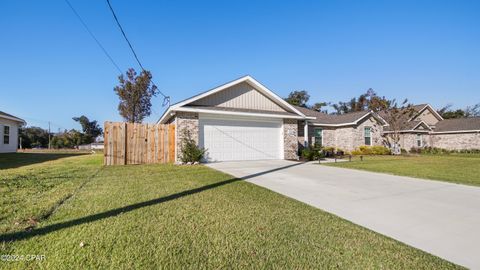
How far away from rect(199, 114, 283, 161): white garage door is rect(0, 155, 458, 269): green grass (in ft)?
26.0

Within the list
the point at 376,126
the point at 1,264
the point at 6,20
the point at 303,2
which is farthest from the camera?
the point at 376,126

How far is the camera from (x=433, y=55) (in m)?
16.2

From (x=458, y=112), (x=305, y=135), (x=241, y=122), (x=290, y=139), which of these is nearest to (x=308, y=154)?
(x=290, y=139)

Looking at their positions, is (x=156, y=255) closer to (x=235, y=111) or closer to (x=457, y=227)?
(x=457, y=227)

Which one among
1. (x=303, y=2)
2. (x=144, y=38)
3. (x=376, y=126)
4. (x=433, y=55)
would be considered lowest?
(x=376, y=126)

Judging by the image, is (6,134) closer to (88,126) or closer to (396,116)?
(396,116)

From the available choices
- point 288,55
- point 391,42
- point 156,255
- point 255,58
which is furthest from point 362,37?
point 156,255

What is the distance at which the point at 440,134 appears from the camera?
91.4ft

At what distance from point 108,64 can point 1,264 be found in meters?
10.8

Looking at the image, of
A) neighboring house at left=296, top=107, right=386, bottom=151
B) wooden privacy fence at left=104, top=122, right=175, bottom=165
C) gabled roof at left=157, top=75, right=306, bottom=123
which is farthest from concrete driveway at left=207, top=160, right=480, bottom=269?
neighboring house at left=296, top=107, right=386, bottom=151

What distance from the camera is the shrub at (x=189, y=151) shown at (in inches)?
452

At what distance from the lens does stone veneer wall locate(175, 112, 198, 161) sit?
11656 millimetres

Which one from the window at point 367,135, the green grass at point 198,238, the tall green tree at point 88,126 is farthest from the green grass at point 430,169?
the tall green tree at point 88,126

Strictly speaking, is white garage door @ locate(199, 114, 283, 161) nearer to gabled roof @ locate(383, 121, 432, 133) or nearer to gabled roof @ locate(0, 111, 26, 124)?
gabled roof @ locate(0, 111, 26, 124)
